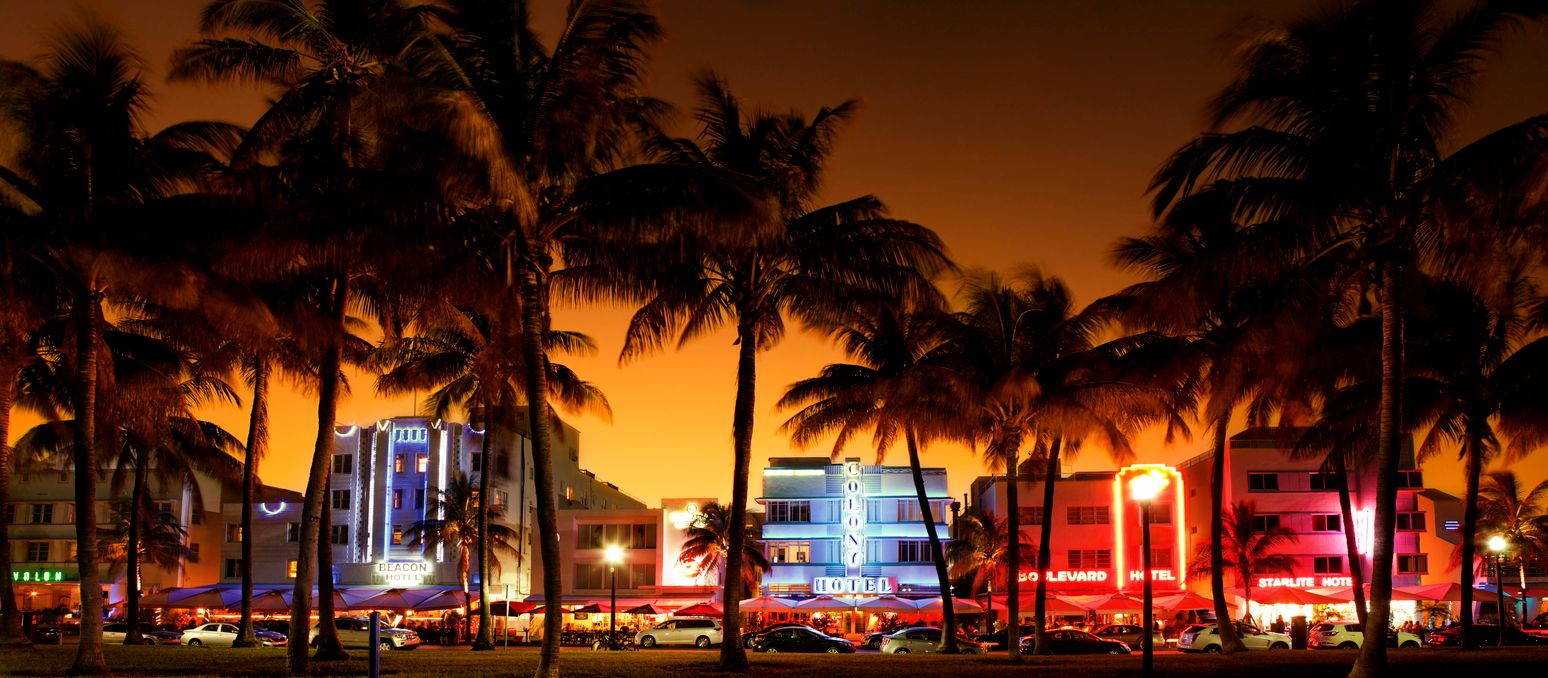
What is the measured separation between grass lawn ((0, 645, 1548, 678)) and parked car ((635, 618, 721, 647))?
20.0 m

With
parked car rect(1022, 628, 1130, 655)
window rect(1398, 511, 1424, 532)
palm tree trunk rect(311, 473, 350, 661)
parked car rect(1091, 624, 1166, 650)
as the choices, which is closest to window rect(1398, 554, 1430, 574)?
window rect(1398, 511, 1424, 532)

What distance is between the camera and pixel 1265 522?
212 ft

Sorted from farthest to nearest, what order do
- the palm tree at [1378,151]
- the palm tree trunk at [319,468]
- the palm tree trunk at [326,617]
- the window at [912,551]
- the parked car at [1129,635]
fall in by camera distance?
the window at [912,551] < the parked car at [1129,635] < the palm tree trunk at [326,617] < the palm tree trunk at [319,468] < the palm tree at [1378,151]

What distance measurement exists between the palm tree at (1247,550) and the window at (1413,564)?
592 centimetres

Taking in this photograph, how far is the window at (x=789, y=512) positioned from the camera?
68.1 meters

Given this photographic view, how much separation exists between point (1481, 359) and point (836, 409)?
16804 millimetres

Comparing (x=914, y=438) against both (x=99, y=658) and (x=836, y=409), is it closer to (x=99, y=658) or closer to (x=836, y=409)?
(x=836, y=409)

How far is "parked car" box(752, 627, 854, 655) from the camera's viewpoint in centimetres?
4206

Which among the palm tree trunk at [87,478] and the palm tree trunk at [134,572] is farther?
the palm tree trunk at [134,572]

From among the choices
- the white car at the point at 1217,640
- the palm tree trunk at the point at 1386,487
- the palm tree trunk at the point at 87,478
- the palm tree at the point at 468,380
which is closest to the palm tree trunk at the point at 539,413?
the palm tree trunk at the point at 87,478

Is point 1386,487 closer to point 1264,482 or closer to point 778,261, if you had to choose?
point 778,261

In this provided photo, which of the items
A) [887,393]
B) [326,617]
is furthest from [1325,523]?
[326,617]

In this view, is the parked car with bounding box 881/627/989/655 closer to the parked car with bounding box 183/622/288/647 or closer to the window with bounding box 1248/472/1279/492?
the parked car with bounding box 183/622/288/647

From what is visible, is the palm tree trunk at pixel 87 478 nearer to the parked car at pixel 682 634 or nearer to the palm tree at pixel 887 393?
the palm tree at pixel 887 393
